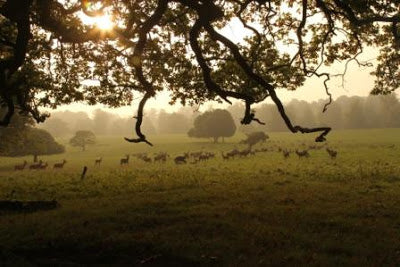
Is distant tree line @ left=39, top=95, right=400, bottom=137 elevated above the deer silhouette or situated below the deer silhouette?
above

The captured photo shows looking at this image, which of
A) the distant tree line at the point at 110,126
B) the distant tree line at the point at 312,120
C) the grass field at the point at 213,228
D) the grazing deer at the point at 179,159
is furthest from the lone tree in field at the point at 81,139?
the grass field at the point at 213,228

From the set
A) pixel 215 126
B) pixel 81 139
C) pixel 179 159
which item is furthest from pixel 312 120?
pixel 179 159

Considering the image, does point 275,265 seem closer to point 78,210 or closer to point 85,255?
point 85,255

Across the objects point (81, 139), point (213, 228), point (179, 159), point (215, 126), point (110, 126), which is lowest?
point (213, 228)

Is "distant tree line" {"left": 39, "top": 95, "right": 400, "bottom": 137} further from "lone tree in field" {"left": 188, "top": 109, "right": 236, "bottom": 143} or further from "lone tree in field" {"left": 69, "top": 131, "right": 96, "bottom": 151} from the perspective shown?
"lone tree in field" {"left": 69, "top": 131, "right": 96, "bottom": 151}

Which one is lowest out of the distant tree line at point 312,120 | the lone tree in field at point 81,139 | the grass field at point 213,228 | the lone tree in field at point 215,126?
the grass field at point 213,228

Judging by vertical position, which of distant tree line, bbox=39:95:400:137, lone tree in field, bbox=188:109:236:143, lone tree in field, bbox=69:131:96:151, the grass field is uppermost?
distant tree line, bbox=39:95:400:137

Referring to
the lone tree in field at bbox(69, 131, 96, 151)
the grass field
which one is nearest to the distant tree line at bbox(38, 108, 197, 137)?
the lone tree in field at bbox(69, 131, 96, 151)

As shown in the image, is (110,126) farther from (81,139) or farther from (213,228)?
(213,228)

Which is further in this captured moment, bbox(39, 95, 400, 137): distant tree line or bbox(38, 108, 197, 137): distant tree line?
bbox(38, 108, 197, 137): distant tree line

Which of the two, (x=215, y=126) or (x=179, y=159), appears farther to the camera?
(x=215, y=126)

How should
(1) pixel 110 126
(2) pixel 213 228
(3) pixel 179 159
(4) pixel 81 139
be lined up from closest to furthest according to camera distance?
(2) pixel 213 228
(3) pixel 179 159
(4) pixel 81 139
(1) pixel 110 126

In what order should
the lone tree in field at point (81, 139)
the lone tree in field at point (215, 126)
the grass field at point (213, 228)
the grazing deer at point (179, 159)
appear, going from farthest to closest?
the lone tree in field at point (81, 139) < the lone tree in field at point (215, 126) < the grazing deer at point (179, 159) < the grass field at point (213, 228)

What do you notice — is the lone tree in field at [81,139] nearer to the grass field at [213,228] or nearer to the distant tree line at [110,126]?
the distant tree line at [110,126]
